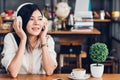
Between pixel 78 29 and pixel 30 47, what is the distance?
7.87 feet

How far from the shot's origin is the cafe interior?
4625 mm

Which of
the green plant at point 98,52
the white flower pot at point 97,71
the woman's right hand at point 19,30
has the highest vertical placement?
the woman's right hand at point 19,30

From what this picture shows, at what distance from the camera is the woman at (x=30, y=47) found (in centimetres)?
230

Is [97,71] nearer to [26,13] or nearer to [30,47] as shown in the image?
[30,47]

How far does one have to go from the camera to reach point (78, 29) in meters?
4.73

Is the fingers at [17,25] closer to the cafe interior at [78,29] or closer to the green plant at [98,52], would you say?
the green plant at [98,52]

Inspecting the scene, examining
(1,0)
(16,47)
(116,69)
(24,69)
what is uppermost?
(1,0)

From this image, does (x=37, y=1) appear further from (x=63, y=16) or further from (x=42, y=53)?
(x=42, y=53)

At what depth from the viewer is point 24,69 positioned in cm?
235

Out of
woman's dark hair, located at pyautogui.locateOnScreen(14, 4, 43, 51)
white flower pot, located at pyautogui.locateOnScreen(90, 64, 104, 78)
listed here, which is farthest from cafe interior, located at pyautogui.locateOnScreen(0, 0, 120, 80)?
white flower pot, located at pyautogui.locateOnScreen(90, 64, 104, 78)

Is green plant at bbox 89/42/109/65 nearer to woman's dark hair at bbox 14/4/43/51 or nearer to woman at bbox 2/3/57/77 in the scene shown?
woman at bbox 2/3/57/77

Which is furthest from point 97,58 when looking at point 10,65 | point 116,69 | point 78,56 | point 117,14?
point 117,14

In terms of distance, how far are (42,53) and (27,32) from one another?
0.20 metres

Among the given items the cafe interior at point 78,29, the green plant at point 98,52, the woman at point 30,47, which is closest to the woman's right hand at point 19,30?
the woman at point 30,47
